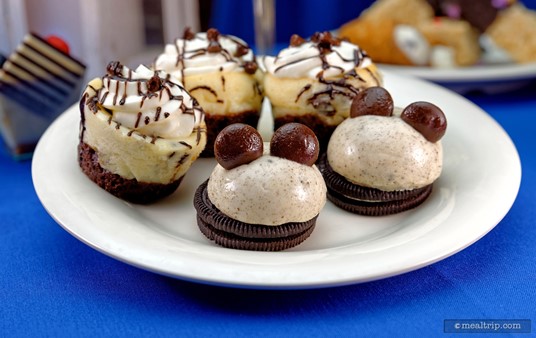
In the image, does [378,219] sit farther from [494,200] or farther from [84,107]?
[84,107]

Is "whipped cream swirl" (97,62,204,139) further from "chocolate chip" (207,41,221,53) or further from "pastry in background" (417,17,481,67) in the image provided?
"pastry in background" (417,17,481,67)

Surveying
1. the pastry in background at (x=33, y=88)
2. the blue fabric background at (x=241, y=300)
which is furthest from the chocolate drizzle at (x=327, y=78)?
the pastry in background at (x=33, y=88)

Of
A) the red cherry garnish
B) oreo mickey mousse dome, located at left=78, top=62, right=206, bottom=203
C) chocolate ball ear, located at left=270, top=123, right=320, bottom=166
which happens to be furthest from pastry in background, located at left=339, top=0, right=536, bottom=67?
chocolate ball ear, located at left=270, top=123, right=320, bottom=166

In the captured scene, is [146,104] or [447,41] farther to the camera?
[447,41]

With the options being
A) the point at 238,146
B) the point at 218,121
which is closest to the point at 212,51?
the point at 218,121

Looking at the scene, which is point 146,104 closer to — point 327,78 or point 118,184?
point 118,184
